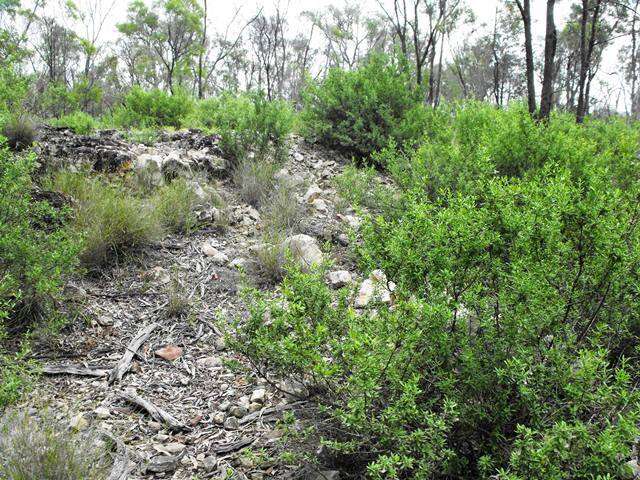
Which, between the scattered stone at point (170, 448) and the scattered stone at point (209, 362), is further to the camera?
the scattered stone at point (209, 362)

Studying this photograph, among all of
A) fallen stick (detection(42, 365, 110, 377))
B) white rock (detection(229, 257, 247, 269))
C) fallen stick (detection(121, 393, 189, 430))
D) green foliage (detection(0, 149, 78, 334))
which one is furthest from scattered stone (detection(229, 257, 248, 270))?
fallen stick (detection(121, 393, 189, 430))

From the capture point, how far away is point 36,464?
1843mm

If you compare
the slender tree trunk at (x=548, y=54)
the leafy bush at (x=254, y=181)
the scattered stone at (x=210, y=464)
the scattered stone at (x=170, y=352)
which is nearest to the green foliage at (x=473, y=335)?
the scattered stone at (x=210, y=464)

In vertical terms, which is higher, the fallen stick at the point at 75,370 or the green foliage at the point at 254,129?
the green foliage at the point at 254,129

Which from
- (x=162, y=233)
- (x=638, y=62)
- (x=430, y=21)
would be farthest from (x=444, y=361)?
(x=638, y=62)

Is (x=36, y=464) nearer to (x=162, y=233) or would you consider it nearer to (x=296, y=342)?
(x=296, y=342)

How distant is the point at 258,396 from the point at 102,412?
0.88m

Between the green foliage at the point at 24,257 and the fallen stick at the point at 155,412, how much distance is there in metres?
0.86

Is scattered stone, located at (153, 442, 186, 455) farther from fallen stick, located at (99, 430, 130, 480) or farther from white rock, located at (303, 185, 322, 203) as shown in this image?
white rock, located at (303, 185, 322, 203)

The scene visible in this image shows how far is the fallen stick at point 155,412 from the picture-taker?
2631 mm

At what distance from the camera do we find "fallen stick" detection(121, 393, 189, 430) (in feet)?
8.63

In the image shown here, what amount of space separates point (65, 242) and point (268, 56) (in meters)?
27.9

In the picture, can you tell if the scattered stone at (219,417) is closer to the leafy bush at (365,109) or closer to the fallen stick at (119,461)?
the fallen stick at (119,461)

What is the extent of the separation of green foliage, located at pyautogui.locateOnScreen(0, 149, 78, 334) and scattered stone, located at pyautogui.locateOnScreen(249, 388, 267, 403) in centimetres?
144
